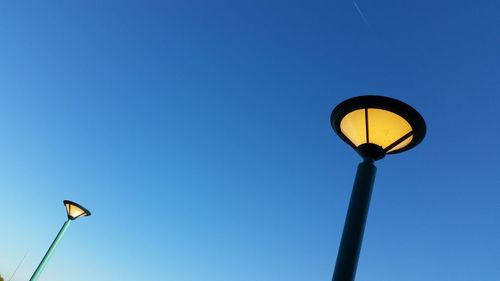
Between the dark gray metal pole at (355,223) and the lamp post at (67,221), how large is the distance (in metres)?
9.87

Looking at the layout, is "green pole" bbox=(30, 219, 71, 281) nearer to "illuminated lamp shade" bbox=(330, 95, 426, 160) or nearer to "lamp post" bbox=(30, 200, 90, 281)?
"lamp post" bbox=(30, 200, 90, 281)

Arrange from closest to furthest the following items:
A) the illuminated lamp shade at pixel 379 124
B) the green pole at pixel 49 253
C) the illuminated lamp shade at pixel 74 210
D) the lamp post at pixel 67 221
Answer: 1. the illuminated lamp shade at pixel 379 124
2. the green pole at pixel 49 253
3. the lamp post at pixel 67 221
4. the illuminated lamp shade at pixel 74 210

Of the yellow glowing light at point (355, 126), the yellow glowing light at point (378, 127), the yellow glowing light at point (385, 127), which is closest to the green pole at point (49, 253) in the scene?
the yellow glowing light at point (355, 126)

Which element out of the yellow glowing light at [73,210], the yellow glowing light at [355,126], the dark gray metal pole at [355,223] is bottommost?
the dark gray metal pole at [355,223]

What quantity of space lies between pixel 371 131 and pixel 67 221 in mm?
10409

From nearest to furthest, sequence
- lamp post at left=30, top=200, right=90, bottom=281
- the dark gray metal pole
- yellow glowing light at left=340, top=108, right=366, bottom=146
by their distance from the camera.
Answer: the dark gray metal pole
yellow glowing light at left=340, top=108, right=366, bottom=146
lamp post at left=30, top=200, right=90, bottom=281

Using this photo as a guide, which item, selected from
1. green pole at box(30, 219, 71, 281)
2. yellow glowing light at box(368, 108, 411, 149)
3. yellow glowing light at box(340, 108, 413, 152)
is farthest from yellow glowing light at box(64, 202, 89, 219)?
yellow glowing light at box(368, 108, 411, 149)

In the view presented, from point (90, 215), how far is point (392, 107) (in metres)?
11.0

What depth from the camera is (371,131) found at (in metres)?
3.88

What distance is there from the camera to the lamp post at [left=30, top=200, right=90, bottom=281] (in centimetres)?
1058

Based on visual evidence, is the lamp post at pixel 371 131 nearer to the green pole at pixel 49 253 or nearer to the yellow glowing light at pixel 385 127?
the yellow glowing light at pixel 385 127

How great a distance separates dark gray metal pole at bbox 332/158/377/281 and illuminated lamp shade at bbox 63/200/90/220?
10.1 meters

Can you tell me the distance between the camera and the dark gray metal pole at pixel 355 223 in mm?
3182

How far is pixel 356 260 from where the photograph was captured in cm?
326
